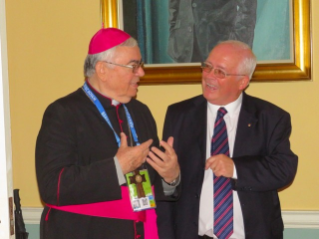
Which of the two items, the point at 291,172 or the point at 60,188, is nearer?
the point at 60,188

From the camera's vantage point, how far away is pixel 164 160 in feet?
9.60

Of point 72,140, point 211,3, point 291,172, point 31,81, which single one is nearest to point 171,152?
point 72,140

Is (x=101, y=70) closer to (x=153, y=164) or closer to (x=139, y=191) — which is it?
(x=153, y=164)

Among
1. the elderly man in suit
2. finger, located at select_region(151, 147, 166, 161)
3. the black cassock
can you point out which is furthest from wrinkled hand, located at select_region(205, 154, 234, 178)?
the black cassock

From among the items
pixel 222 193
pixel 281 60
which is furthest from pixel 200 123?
pixel 281 60

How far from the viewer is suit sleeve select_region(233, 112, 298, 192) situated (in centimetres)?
310

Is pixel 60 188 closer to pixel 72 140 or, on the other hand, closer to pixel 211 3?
pixel 72 140

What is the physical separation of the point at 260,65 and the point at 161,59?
0.69 m

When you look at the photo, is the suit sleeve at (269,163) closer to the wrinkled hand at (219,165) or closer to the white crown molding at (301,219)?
the wrinkled hand at (219,165)

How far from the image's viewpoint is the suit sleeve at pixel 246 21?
372cm

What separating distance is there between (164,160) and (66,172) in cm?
53

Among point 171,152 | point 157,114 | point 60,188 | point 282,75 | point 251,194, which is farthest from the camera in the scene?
point 157,114

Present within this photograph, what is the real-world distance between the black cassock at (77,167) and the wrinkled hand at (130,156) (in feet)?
0.17

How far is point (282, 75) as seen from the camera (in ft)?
12.2
